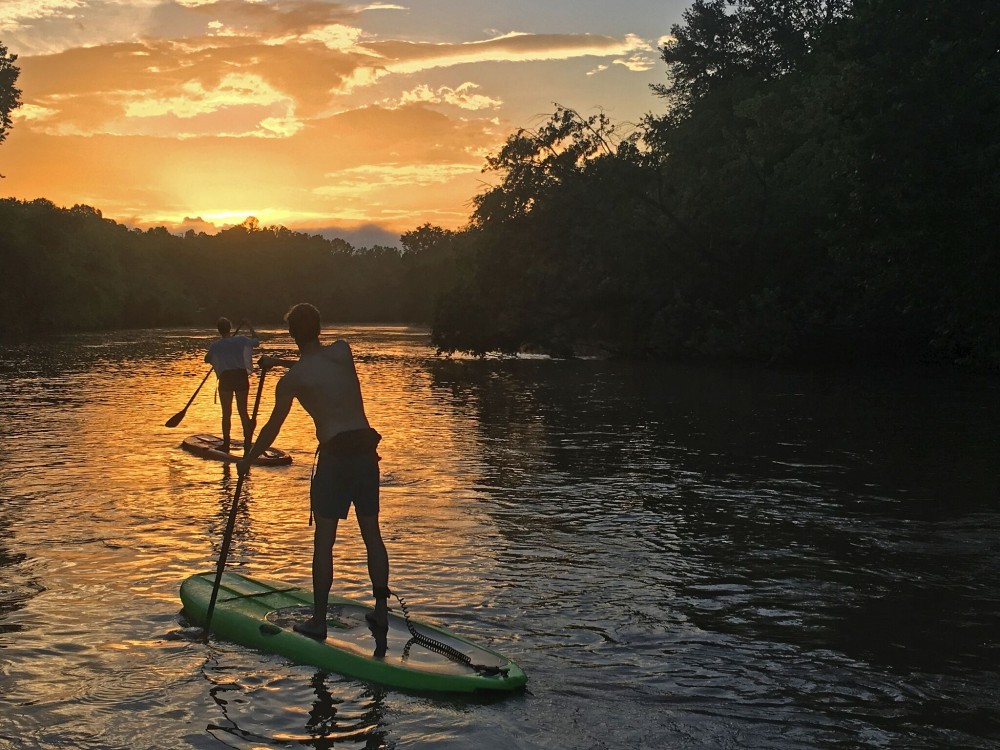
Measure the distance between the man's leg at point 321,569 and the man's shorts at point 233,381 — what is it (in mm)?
9685

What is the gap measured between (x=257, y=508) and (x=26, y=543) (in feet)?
9.31

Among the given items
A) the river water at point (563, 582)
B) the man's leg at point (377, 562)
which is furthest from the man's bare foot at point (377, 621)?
the river water at point (563, 582)

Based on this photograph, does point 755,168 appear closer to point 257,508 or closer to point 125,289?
point 257,508

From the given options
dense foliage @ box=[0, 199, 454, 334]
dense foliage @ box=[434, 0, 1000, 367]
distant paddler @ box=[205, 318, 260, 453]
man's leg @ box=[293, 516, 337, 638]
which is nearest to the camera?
man's leg @ box=[293, 516, 337, 638]

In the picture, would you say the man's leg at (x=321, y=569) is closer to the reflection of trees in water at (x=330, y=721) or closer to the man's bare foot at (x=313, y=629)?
the man's bare foot at (x=313, y=629)

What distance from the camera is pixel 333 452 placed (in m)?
7.14

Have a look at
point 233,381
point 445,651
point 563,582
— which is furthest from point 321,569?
point 233,381

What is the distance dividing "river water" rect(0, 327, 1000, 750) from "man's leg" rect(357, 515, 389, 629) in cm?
63

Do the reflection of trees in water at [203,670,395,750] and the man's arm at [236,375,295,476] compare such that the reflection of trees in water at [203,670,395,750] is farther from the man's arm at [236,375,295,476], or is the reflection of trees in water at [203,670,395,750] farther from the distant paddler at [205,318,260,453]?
the distant paddler at [205,318,260,453]

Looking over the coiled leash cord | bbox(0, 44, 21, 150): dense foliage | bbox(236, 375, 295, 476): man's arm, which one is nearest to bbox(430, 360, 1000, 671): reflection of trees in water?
the coiled leash cord

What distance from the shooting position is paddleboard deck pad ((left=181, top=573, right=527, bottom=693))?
21.4 feet

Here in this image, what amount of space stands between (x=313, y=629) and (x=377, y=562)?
621 mm

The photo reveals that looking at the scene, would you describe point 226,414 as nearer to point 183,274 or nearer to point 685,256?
point 685,256

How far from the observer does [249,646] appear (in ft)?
24.2
